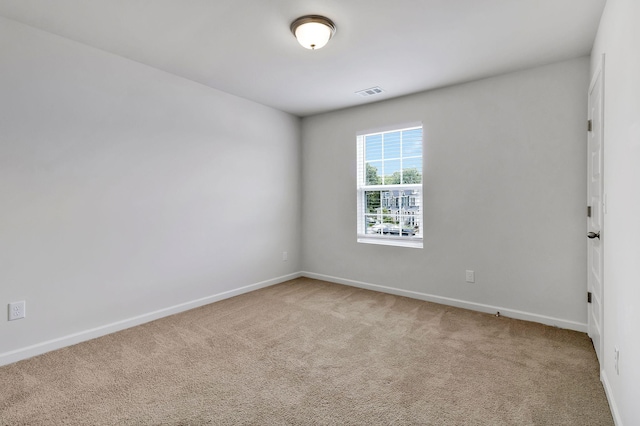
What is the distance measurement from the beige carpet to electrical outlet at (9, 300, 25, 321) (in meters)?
0.34

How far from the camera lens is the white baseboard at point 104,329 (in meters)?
2.37

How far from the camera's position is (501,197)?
10.7 feet

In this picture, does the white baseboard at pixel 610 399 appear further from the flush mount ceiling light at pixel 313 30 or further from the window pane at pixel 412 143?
the flush mount ceiling light at pixel 313 30

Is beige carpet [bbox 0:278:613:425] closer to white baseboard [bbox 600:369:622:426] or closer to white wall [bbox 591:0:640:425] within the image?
white baseboard [bbox 600:369:622:426]

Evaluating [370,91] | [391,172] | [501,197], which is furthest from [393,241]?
[370,91]

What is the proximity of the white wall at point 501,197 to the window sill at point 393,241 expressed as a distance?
0.10 meters

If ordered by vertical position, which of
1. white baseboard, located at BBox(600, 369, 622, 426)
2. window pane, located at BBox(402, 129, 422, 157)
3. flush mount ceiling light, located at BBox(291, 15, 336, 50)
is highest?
flush mount ceiling light, located at BBox(291, 15, 336, 50)

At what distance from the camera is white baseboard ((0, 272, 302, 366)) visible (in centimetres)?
237

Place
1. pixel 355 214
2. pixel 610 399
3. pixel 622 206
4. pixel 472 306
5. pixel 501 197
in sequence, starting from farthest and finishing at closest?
pixel 355 214 < pixel 472 306 < pixel 501 197 < pixel 610 399 < pixel 622 206

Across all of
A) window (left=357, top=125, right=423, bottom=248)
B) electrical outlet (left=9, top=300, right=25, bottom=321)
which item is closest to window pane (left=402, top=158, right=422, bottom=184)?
window (left=357, top=125, right=423, bottom=248)

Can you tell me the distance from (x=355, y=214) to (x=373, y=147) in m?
0.95

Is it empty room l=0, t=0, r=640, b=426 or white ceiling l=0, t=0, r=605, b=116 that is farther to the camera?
white ceiling l=0, t=0, r=605, b=116

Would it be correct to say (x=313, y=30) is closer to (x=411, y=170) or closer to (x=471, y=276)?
(x=411, y=170)

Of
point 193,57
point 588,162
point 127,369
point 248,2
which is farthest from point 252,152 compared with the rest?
point 588,162
